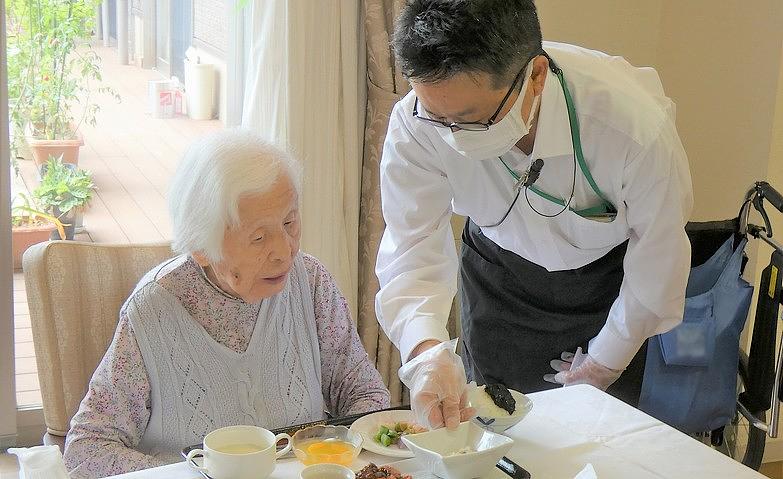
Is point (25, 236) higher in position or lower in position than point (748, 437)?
higher

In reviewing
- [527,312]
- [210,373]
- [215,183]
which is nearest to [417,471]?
[210,373]

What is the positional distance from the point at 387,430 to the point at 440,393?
12cm

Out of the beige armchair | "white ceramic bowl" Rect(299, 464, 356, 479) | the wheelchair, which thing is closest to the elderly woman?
the beige armchair

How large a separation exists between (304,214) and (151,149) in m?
0.61

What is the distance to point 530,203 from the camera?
192 centimetres

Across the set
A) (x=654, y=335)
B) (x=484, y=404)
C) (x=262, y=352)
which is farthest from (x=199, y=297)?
(x=654, y=335)

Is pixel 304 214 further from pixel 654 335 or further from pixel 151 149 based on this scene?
pixel 654 335

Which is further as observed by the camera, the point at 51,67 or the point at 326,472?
the point at 51,67

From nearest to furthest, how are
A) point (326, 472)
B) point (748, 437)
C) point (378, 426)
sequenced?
1. point (326, 472)
2. point (378, 426)
3. point (748, 437)

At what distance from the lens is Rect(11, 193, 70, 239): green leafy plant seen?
2.94 m

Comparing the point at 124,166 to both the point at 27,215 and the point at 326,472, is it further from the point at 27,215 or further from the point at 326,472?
the point at 326,472

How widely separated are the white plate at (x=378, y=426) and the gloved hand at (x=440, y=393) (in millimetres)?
54

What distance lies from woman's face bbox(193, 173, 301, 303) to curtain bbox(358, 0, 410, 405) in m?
1.06

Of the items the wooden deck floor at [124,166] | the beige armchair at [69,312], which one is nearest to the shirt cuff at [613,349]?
the beige armchair at [69,312]
